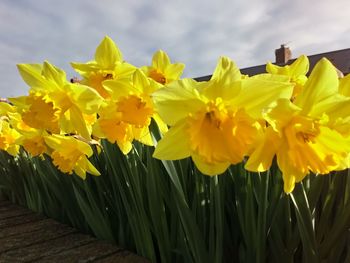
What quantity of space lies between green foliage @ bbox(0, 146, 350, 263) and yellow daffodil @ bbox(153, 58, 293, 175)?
22 cm

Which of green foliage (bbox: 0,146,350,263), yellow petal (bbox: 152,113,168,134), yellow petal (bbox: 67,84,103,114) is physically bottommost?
green foliage (bbox: 0,146,350,263)

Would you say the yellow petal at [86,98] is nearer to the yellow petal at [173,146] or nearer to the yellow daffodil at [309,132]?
the yellow petal at [173,146]

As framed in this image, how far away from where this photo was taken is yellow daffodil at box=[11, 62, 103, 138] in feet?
3.17

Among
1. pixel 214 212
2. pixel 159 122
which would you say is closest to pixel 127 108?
pixel 159 122

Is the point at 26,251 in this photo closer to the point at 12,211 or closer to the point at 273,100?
the point at 12,211

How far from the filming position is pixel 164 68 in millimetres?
1182

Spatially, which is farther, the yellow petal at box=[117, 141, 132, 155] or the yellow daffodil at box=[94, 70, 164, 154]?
the yellow petal at box=[117, 141, 132, 155]

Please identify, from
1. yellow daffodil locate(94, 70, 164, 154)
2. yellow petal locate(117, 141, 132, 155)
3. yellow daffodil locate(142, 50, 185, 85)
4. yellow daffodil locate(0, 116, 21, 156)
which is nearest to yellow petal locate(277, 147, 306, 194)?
yellow daffodil locate(94, 70, 164, 154)

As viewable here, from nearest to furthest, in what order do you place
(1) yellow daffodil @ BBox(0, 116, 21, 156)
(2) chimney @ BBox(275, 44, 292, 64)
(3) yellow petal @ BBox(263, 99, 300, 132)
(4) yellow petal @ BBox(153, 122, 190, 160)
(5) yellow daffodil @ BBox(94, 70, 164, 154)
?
(3) yellow petal @ BBox(263, 99, 300, 132) → (4) yellow petal @ BBox(153, 122, 190, 160) → (5) yellow daffodil @ BBox(94, 70, 164, 154) → (1) yellow daffodil @ BBox(0, 116, 21, 156) → (2) chimney @ BBox(275, 44, 292, 64)

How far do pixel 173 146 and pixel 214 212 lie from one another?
339 millimetres

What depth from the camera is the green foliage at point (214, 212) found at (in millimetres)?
851

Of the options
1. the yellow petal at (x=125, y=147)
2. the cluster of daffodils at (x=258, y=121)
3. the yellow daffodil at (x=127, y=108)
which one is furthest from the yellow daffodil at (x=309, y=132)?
the yellow petal at (x=125, y=147)

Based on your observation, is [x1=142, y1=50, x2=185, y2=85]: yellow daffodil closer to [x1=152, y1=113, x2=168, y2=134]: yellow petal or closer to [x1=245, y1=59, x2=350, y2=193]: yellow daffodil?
[x1=152, y1=113, x2=168, y2=134]: yellow petal

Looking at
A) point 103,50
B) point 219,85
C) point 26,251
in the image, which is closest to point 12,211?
point 26,251
